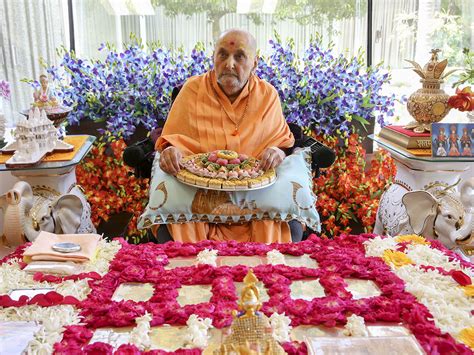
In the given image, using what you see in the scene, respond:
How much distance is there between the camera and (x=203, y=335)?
4.75 ft

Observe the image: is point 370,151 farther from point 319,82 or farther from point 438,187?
point 438,187

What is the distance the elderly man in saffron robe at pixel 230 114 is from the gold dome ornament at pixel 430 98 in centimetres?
83

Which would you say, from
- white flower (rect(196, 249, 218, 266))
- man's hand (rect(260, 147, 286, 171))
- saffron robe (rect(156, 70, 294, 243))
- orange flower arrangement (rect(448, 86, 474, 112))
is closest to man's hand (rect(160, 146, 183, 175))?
saffron robe (rect(156, 70, 294, 243))

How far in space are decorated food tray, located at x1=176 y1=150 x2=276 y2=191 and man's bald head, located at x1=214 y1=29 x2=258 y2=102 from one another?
1.51ft

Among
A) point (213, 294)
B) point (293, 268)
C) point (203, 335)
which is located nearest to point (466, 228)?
point (293, 268)

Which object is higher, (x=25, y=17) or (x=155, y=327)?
(x=25, y=17)

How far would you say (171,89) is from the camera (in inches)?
159

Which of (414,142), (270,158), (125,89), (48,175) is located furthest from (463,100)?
(48,175)

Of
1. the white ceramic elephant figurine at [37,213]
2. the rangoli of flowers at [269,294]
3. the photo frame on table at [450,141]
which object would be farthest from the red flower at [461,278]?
the white ceramic elephant figurine at [37,213]

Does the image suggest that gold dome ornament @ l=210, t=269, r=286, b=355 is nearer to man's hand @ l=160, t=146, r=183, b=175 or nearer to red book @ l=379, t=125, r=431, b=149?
man's hand @ l=160, t=146, r=183, b=175

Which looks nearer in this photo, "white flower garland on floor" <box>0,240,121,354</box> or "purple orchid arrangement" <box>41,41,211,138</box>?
"white flower garland on floor" <box>0,240,121,354</box>

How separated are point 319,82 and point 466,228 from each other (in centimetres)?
180

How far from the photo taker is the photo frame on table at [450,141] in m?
3.11

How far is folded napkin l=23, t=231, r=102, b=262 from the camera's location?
1.93 m
